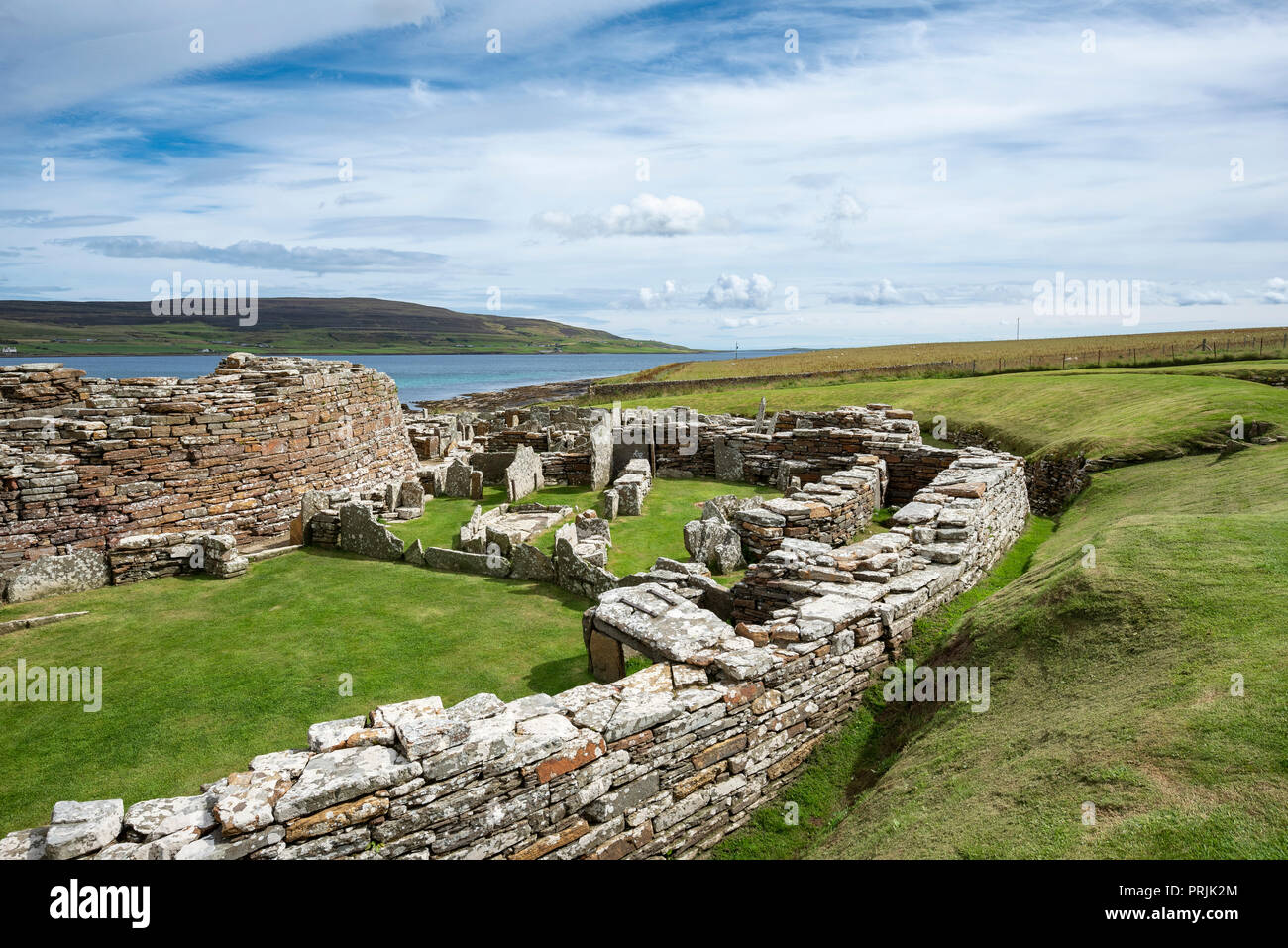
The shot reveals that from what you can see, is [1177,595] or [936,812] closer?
[936,812]

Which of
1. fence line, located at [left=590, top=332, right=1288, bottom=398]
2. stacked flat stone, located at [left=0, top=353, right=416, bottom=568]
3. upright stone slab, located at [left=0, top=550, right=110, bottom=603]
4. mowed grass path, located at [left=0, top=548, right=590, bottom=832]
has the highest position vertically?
fence line, located at [left=590, top=332, right=1288, bottom=398]

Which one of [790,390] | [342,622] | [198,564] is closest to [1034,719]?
[342,622]

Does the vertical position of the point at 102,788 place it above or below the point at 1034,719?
below

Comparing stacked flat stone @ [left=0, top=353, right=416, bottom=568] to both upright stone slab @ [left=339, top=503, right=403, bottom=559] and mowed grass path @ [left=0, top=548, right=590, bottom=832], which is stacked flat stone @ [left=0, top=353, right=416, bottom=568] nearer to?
mowed grass path @ [left=0, top=548, right=590, bottom=832]

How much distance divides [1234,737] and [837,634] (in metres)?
3.44

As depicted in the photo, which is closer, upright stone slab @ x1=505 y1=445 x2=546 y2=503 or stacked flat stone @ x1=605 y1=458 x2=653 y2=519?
stacked flat stone @ x1=605 y1=458 x2=653 y2=519

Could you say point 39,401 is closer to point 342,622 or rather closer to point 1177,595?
point 342,622

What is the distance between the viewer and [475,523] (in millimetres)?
13758

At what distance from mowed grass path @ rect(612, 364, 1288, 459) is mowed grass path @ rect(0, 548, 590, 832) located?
47.4ft

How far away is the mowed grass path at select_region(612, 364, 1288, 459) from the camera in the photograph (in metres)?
16.2

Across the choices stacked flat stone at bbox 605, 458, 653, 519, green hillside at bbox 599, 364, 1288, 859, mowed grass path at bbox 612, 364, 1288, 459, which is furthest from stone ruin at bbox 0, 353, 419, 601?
mowed grass path at bbox 612, 364, 1288, 459

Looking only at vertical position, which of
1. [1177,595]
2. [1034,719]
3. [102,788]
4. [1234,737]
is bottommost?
[102,788]
